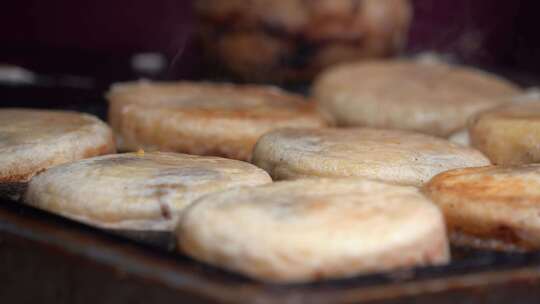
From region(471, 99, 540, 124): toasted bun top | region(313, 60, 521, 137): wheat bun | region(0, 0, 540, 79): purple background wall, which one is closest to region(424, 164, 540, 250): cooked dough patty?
region(471, 99, 540, 124): toasted bun top

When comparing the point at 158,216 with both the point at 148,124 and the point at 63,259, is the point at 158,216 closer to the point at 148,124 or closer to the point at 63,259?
the point at 63,259

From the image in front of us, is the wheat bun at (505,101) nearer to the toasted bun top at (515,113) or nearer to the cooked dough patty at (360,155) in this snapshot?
the toasted bun top at (515,113)

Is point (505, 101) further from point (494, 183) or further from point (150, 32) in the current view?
point (150, 32)

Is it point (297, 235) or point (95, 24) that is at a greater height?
point (297, 235)

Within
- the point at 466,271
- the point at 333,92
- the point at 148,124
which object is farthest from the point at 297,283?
the point at 333,92

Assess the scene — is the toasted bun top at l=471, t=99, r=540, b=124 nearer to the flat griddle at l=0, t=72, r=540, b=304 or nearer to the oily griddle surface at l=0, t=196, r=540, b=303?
the flat griddle at l=0, t=72, r=540, b=304

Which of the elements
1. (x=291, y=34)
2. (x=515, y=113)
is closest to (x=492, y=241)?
(x=515, y=113)

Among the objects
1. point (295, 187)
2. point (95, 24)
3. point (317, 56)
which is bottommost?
point (95, 24)

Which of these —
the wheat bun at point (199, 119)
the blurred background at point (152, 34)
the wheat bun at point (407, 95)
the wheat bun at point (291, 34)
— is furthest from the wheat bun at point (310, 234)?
the blurred background at point (152, 34)
